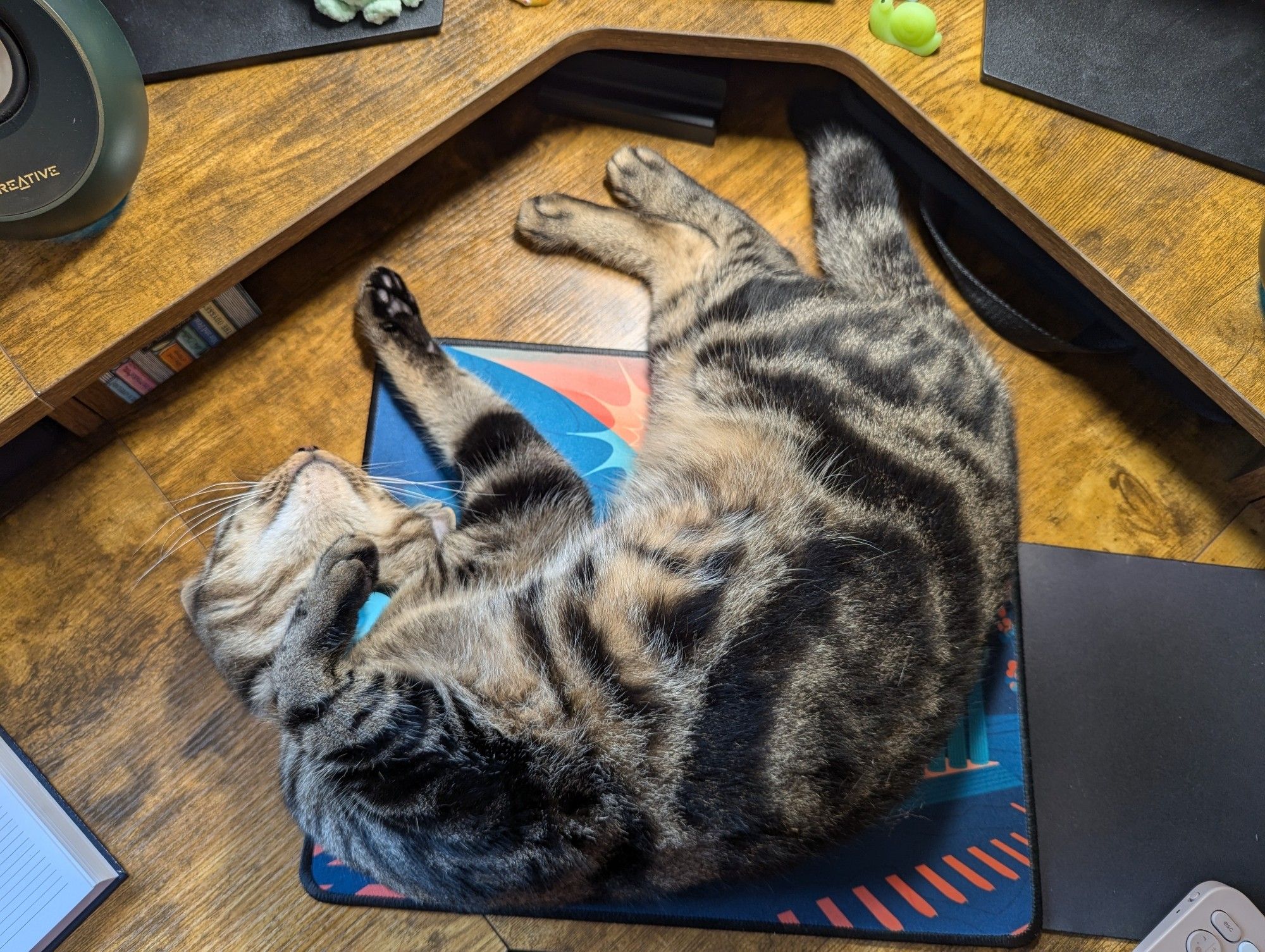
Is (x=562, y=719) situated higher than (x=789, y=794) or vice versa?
(x=562, y=719)

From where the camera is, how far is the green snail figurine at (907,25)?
0.94 meters

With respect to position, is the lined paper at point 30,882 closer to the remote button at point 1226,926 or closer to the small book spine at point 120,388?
the small book spine at point 120,388

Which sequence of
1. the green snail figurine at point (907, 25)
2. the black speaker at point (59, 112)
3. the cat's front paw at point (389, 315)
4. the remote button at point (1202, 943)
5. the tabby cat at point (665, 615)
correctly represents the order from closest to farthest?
1. the black speaker at point (59, 112)
2. the tabby cat at point (665, 615)
3. the green snail figurine at point (907, 25)
4. the remote button at point (1202, 943)
5. the cat's front paw at point (389, 315)

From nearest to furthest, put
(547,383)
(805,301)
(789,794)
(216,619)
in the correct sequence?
(789,794), (216,619), (805,301), (547,383)

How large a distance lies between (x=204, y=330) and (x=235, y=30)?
0.44 m

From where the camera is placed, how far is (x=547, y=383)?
125 cm

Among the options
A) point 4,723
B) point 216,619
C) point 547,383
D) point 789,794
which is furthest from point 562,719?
point 4,723

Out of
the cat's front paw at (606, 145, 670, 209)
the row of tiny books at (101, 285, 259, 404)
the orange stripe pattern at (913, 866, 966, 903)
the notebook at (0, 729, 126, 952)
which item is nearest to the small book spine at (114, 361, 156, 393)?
the row of tiny books at (101, 285, 259, 404)

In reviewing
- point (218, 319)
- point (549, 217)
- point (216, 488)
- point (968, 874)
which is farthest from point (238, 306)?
point (968, 874)

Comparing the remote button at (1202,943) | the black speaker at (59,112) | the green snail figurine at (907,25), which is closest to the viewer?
the black speaker at (59,112)

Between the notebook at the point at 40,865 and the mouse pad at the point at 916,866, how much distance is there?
0.28m

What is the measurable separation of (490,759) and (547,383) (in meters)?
0.62

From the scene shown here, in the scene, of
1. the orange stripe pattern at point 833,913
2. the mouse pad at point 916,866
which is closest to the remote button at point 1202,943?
the mouse pad at point 916,866

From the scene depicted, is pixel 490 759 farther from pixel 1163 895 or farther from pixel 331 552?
pixel 1163 895
